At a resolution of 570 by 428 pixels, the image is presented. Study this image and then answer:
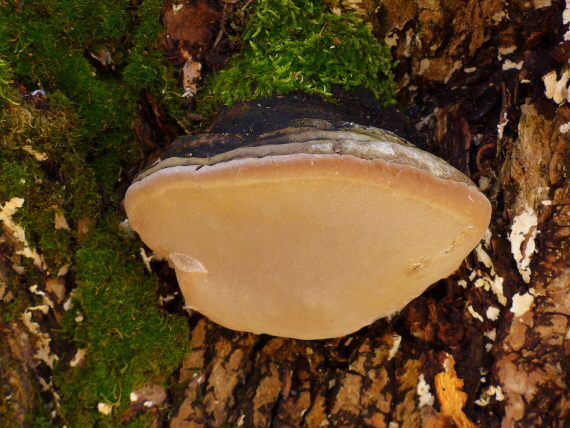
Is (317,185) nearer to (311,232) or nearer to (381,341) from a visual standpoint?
(311,232)

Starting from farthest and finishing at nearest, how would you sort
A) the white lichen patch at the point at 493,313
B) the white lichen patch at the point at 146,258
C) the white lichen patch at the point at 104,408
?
the white lichen patch at the point at 146,258 → the white lichen patch at the point at 104,408 → the white lichen patch at the point at 493,313

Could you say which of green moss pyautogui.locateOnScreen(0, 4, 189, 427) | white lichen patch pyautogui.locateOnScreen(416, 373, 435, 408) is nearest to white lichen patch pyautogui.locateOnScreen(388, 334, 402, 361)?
white lichen patch pyautogui.locateOnScreen(416, 373, 435, 408)

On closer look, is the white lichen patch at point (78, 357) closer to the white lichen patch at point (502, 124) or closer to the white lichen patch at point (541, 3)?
the white lichen patch at point (502, 124)

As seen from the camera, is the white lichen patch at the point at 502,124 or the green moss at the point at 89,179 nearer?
the green moss at the point at 89,179

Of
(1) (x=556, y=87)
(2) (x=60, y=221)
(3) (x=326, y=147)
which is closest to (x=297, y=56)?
(3) (x=326, y=147)

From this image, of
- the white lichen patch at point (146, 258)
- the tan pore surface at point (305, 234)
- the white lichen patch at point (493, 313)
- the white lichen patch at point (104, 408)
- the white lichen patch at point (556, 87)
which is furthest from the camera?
the white lichen patch at point (146, 258)

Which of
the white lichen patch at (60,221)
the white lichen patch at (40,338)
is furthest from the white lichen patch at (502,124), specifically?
the white lichen patch at (40,338)

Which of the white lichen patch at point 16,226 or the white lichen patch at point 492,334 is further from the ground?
the white lichen patch at point 16,226

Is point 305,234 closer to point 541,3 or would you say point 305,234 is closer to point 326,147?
point 326,147
